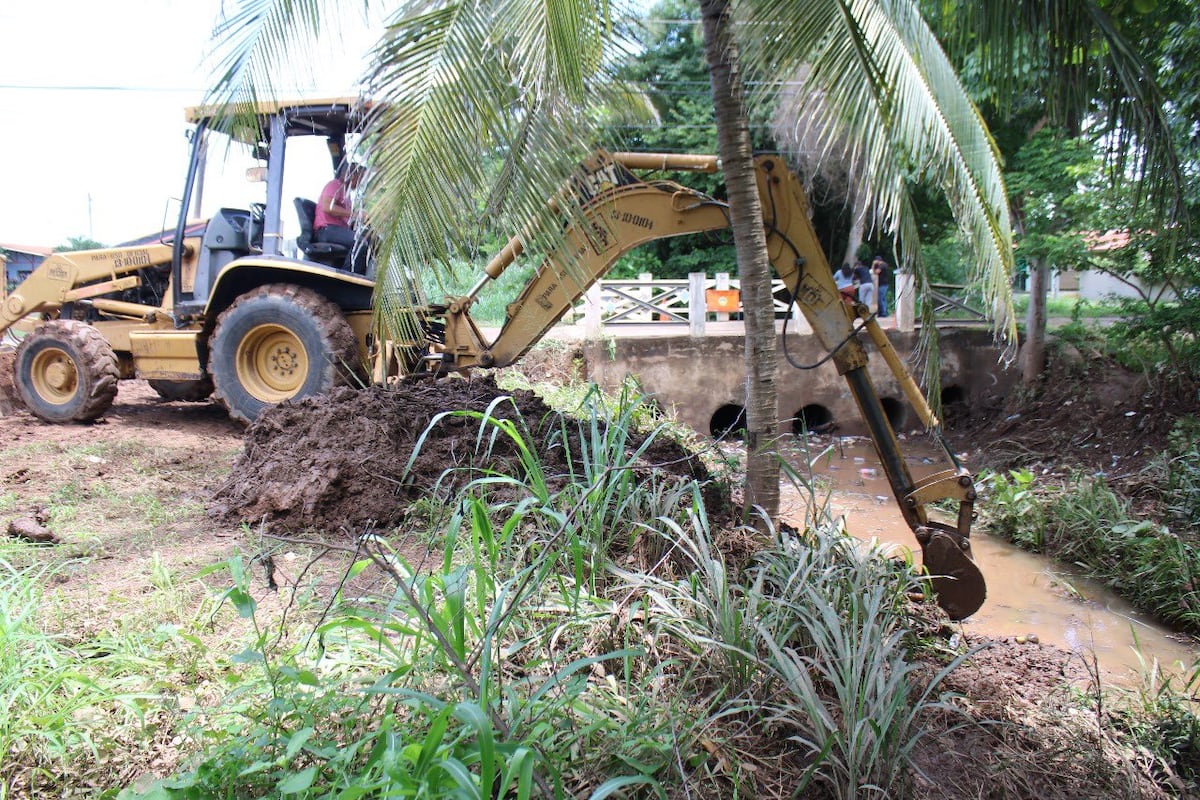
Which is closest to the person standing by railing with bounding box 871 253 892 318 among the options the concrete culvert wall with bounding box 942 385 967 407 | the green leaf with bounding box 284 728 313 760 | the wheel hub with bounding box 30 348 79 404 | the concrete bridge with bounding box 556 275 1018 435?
the concrete bridge with bounding box 556 275 1018 435

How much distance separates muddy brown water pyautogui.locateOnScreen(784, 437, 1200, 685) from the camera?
4.98 meters

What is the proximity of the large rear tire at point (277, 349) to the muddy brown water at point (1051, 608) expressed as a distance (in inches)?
156

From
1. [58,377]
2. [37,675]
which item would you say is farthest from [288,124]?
[37,675]

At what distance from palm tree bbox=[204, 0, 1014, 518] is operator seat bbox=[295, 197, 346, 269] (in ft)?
11.4

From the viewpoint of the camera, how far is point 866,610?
3.13 meters

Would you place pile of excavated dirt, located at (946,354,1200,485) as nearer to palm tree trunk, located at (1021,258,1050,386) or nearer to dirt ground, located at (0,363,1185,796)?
palm tree trunk, located at (1021,258,1050,386)

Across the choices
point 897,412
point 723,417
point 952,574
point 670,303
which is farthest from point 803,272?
point 897,412

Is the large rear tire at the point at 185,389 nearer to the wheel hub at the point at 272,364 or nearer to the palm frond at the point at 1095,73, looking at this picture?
the wheel hub at the point at 272,364

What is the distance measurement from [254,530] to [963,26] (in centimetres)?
437

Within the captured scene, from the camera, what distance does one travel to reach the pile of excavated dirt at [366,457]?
442 centimetres

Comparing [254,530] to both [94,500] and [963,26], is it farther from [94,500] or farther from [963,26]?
[963,26]

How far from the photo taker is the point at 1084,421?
998cm

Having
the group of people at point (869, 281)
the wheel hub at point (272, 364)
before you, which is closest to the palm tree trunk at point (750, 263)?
the wheel hub at point (272, 364)

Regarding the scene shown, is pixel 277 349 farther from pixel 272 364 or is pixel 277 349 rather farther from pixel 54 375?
pixel 54 375
